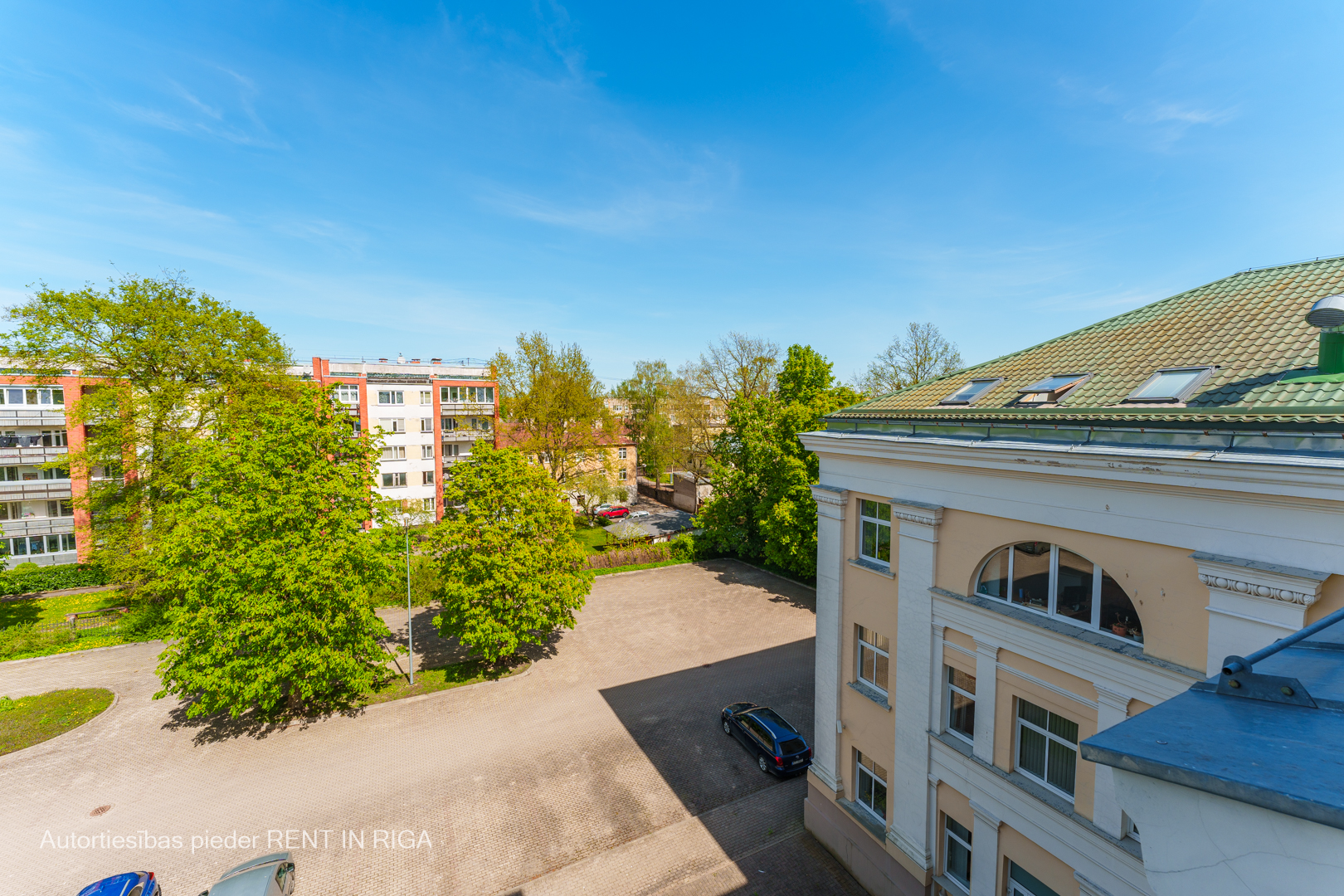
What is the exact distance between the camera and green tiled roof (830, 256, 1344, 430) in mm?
7023

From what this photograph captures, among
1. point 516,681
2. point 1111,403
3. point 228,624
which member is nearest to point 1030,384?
point 1111,403

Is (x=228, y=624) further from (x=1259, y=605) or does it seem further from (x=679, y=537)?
(x=679, y=537)

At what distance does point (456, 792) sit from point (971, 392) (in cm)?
1643

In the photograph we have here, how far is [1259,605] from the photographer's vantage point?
6418 mm

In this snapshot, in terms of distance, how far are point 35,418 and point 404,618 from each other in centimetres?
2600

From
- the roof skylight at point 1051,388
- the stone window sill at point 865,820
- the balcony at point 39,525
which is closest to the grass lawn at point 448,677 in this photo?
the stone window sill at point 865,820

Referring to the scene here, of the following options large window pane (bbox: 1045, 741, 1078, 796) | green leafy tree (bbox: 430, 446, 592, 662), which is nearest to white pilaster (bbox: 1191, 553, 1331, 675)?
large window pane (bbox: 1045, 741, 1078, 796)

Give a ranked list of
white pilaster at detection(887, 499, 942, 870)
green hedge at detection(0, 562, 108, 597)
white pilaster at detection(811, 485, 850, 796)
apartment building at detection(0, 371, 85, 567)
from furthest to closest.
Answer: apartment building at detection(0, 371, 85, 567)
green hedge at detection(0, 562, 108, 597)
white pilaster at detection(811, 485, 850, 796)
white pilaster at detection(887, 499, 942, 870)

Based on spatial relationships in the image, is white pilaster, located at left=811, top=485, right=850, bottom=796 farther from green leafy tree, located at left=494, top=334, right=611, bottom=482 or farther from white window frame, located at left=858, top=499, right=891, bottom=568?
green leafy tree, located at left=494, top=334, right=611, bottom=482

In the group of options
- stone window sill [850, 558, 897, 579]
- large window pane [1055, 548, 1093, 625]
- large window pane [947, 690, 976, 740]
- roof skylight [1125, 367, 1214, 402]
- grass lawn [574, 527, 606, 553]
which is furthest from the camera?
grass lawn [574, 527, 606, 553]

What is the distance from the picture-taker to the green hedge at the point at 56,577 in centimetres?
3022

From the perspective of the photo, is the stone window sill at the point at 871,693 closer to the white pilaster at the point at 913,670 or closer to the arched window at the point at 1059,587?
the white pilaster at the point at 913,670

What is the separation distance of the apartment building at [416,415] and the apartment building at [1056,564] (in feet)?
107

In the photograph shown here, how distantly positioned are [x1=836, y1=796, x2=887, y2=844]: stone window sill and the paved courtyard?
5.04 ft
